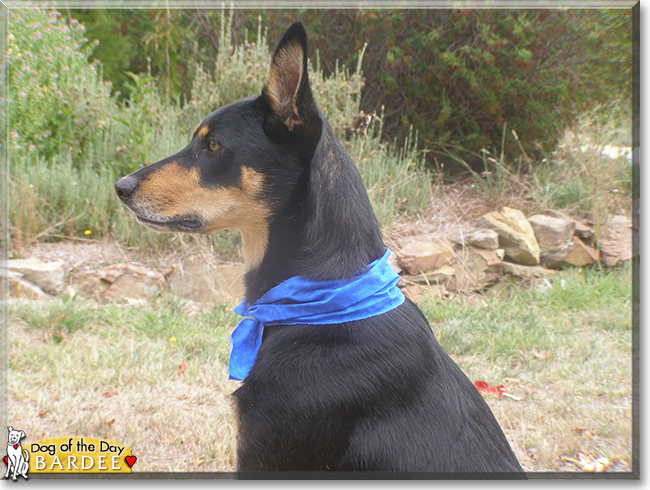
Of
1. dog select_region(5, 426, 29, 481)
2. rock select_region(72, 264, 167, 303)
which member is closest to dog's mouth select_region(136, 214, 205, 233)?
dog select_region(5, 426, 29, 481)

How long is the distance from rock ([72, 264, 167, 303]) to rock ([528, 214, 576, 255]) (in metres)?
3.98

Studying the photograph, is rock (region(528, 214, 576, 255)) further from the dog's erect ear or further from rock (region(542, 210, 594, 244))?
the dog's erect ear

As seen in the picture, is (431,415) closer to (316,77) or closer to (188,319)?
(188,319)

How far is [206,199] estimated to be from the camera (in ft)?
6.86

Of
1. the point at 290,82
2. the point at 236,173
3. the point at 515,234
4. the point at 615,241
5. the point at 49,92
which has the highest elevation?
the point at 49,92

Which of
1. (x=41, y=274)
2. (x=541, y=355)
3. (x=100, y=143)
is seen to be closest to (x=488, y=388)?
(x=541, y=355)

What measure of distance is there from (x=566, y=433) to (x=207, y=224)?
2348mm

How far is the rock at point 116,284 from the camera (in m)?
4.60

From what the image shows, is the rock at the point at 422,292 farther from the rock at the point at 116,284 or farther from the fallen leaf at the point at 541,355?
the rock at the point at 116,284

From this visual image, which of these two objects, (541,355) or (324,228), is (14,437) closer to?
(324,228)

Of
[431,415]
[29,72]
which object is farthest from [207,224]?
[29,72]

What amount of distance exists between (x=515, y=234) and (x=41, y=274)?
180 inches

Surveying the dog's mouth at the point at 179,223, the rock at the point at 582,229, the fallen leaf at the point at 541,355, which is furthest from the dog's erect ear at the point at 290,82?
the rock at the point at 582,229

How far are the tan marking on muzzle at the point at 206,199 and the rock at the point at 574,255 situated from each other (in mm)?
4378
